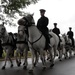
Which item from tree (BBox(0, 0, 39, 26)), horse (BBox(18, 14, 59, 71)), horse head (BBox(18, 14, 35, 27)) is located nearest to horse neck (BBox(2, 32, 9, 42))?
horse (BBox(18, 14, 59, 71))

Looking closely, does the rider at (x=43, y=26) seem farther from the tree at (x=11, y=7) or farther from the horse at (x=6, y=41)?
the tree at (x=11, y=7)

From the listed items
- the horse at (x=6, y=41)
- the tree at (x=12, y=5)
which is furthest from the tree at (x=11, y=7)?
the horse at (x=6, y=41)

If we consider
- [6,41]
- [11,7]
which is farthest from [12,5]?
[6,41]

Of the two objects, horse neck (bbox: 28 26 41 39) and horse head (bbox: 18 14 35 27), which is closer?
horse head (bbox: 18 14 35 27)

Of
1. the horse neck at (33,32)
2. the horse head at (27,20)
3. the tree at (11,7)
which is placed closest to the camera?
the horse head at (27,20)

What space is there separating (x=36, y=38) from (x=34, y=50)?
0.60 metres

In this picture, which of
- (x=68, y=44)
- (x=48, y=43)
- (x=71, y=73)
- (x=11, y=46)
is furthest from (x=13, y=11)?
(x=71, y=73)

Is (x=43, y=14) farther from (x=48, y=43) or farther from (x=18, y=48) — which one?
(x=18, y=48)

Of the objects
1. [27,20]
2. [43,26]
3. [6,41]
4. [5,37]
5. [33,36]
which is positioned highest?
[27,20]

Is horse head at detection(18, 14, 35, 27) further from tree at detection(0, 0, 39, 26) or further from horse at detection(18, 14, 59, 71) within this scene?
tree at detection(0, 0, 39, 26)

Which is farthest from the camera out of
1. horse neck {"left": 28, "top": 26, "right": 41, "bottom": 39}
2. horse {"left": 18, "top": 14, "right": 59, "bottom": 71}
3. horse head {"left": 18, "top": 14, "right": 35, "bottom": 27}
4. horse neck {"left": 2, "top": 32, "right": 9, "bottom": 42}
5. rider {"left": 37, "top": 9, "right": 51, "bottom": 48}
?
horse neck {"left": 2, "top": 32, "right": 9, "bottom": 42}

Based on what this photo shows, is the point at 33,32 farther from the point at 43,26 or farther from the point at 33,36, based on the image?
the point at 43,26

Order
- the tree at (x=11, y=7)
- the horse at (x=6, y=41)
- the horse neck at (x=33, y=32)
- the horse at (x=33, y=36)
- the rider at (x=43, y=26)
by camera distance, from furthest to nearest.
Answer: the tree at (x=11, y=7)
the horse at (x=6, y=41)
the rider at (x=43, y=26)
the horse neck at (x=33, y=32)
the horse at (x=33, y=36)

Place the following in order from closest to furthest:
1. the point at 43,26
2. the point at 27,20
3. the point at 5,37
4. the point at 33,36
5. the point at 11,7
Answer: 1. the point at 27,20
2. the point at 33,36
3. the point at 43,26
4. the point at 5,37
5. the point at 11,7
